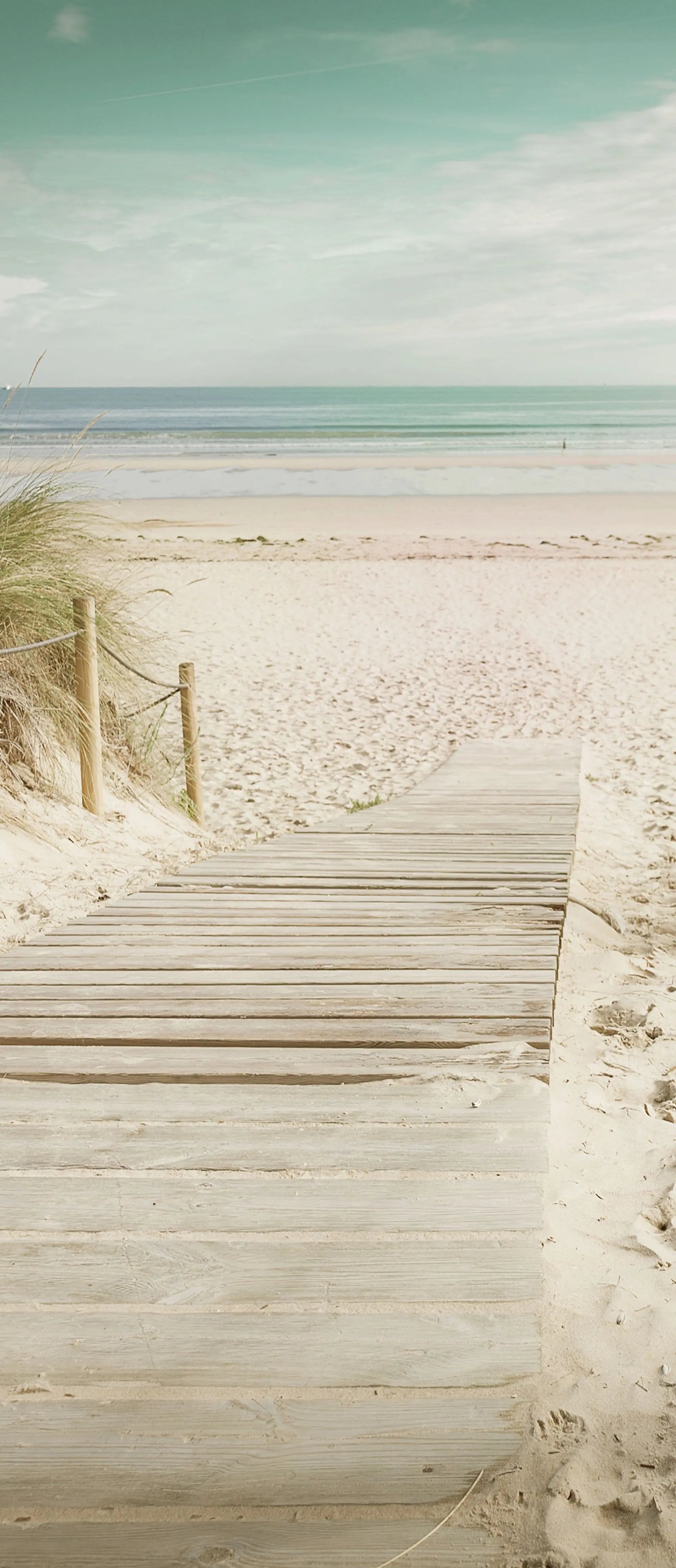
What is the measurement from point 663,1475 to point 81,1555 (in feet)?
2.76

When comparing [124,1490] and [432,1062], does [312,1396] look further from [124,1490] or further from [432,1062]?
[432,1062]

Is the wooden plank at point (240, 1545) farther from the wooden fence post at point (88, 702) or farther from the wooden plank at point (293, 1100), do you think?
the wooden fence post at point (88, 702)

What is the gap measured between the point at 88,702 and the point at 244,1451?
3676 millimetres

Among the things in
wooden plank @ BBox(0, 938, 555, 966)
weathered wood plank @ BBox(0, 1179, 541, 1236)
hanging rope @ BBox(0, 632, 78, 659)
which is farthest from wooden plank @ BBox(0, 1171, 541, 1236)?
hanging rope @ BBox(0, 632, 78, 659)

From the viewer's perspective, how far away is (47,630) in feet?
16.3

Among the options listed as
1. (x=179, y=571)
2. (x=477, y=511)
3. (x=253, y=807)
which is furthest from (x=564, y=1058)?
(x=477, y=511)

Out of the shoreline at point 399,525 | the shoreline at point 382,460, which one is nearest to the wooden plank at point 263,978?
the shoreline at point 399,525

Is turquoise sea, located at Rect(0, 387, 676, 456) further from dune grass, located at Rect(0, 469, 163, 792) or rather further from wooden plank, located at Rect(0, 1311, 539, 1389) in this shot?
wooden plank, located at Rect(0, 1311, 539, 1389)

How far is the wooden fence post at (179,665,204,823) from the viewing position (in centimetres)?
629

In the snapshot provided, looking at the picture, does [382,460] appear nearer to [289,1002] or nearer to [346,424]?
[346,424]

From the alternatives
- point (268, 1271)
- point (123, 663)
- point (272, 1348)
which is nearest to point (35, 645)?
point (123, 663)

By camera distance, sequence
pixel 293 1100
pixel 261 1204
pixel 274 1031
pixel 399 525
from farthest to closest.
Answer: pixel 399 525, pixel 274 1031, pixel 293 1100, pixel 261 1204

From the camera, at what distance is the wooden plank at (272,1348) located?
5.84 ft

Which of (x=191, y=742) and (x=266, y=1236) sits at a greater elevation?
(x=266, y=1236)
